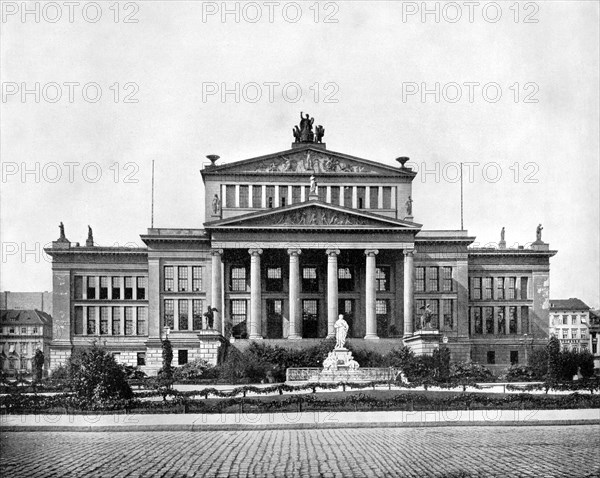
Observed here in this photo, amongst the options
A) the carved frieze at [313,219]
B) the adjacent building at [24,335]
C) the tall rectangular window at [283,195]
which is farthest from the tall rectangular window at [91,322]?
the adjacent building at [24,335]

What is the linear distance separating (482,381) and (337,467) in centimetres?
3362

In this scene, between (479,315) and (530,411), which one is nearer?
(530,411)

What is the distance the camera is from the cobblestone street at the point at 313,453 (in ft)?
52.3

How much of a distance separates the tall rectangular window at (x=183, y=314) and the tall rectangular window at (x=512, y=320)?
29.7m

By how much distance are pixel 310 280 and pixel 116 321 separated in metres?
18.3

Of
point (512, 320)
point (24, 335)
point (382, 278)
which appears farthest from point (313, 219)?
point (24, 335)

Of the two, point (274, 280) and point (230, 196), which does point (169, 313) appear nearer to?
point (274, 280)

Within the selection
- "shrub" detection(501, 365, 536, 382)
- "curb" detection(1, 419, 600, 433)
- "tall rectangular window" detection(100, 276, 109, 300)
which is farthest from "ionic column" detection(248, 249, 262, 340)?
"curb" detection(1, 419, 600, 433)

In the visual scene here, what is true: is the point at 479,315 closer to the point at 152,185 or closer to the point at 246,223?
the point at 246,223

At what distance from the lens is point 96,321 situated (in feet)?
244

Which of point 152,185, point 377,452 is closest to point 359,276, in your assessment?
point 152,185

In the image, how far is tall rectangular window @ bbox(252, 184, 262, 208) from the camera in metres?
73.2

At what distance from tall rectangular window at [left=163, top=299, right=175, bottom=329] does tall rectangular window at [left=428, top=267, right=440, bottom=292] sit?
2329cm

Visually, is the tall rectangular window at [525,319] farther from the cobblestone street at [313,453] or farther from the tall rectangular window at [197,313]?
the cobblestone street at [313,453]
